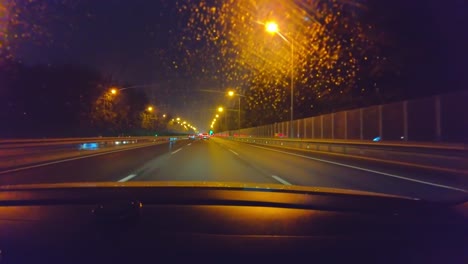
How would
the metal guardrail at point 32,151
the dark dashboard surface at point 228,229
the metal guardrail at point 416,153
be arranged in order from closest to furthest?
1. the dark dashboard surface at point 228,229
2. the metal guardrail at point 416,153
3. the metal guardrail at point 32,151

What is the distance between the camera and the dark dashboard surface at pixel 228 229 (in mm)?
3281

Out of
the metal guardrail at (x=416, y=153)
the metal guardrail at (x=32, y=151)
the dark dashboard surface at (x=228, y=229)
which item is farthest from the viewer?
the metal guardrail at (x=32, y=151)

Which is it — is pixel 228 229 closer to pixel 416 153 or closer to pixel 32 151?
pixel 416 153

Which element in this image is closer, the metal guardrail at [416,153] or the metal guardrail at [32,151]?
the metal guardrail at [416,153]

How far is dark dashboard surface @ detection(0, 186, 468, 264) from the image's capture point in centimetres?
328

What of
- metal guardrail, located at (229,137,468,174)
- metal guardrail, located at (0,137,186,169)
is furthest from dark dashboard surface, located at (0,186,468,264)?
metal guardrail, located at (0,137,186,169)

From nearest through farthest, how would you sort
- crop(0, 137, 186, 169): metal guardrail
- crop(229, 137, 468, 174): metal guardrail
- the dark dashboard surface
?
1. the dark dashboard surface
2. crop(229, 137, 468, 174): metal guardrail
3. crop(0, 137, 186, 169): metal guardrail

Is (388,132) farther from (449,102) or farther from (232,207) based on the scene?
(232,207)

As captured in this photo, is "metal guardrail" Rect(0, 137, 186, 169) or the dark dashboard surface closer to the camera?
the dark dashboard surface

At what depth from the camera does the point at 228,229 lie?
3.76 meters

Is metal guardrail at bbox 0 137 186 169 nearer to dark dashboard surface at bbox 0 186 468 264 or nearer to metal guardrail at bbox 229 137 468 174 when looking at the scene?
metal guardrail at bbox 229 137 468 174

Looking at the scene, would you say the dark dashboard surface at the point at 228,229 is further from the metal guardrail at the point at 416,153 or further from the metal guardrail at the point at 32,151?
the metal guardrail at the point at 32,151

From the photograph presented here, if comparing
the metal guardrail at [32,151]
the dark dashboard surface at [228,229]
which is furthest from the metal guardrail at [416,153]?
the metal guardrail at [32,151]

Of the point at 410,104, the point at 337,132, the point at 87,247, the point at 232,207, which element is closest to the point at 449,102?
the point at 410,104
